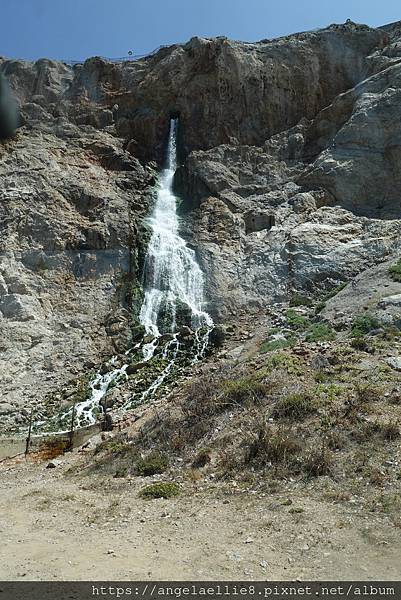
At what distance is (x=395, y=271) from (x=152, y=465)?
50.3 ft

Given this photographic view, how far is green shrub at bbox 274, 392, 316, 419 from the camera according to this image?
12141 millimetres

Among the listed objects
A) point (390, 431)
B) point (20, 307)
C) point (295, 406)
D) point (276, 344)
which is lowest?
point (390, 431)

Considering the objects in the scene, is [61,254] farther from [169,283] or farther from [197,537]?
[197,537]

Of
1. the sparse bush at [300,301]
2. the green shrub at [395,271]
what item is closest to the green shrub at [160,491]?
the green shrub at [395,271]

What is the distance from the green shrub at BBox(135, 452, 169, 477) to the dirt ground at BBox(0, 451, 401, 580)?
74 cm

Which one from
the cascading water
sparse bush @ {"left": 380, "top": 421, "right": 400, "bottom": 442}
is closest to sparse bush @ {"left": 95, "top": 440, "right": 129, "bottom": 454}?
the cascading water

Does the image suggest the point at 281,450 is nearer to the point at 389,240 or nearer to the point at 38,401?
the point at 38,401

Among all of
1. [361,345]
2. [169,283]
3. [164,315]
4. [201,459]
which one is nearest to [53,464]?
[201,459]

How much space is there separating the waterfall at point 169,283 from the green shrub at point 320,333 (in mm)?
6366

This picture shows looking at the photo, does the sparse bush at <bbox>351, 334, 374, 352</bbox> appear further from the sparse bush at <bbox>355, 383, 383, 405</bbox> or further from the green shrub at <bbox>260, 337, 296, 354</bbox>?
the sparse bush at <bbox>355, 383, 383, 405</bbox>

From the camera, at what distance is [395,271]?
2275 centimetres

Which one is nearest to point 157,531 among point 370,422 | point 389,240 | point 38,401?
point 370,422

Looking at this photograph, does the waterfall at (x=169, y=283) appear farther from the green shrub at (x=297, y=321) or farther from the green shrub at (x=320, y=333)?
the green shrub at (x=320, y=333)

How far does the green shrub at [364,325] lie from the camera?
18.4m
